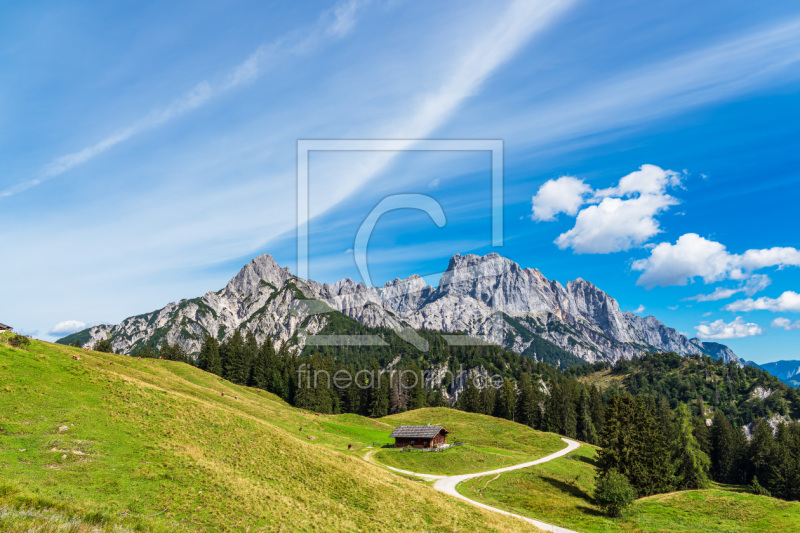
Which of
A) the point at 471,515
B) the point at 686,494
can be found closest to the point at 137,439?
the point at 471,515

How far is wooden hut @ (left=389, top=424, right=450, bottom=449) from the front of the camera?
7138 cm

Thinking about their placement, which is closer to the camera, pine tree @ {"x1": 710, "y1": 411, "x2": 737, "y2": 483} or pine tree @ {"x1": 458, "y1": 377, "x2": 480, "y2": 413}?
pine tree @ {"x1": 710, "y1": 411, "x2": 737, "y2": 483}

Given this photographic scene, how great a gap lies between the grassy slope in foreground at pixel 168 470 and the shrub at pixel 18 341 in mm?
2272

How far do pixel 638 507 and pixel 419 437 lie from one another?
118 feet

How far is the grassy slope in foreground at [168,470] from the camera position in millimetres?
21688

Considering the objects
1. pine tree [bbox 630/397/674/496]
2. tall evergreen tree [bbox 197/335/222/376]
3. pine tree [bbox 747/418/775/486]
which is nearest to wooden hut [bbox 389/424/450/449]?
pine tree [bbox 630/397/674/496]

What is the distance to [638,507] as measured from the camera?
45156mm

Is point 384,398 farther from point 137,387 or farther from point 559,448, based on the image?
point 137,387

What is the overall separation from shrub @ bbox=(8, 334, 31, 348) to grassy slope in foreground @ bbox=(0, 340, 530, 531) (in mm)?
2272

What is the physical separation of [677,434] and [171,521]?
11243 cm

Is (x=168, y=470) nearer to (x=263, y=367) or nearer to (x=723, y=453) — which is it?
(x=263, y=367)

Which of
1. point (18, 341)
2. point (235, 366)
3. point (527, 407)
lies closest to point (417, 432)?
point (18, 341)

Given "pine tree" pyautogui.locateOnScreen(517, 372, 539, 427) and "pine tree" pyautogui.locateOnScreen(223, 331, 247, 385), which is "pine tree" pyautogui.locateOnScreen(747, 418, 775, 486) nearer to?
"pine tree" pyautogui.locateOnScreen(517, 372, 539, 427)

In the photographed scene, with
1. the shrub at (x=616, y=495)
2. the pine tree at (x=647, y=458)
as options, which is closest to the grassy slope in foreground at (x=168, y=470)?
the shrub at (x=616, y=495)
